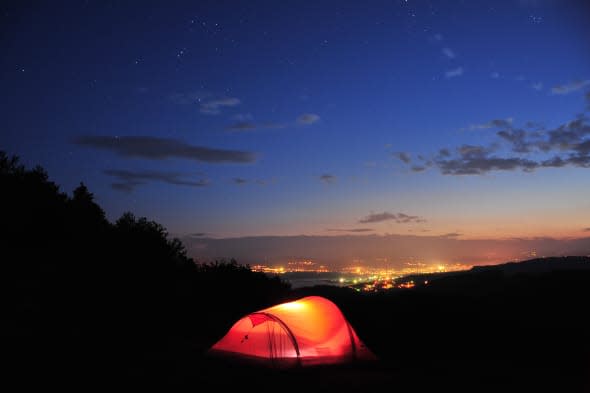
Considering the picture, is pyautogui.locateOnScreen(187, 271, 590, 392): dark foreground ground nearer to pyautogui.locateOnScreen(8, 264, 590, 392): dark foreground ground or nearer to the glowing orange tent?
pyautogui.locateOnScreen(8, 264, 590, 392): dark foreground ground

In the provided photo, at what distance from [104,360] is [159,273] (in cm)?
1213

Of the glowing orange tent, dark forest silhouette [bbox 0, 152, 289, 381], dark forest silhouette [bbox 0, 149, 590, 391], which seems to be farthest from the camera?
dark forest silhouette [bbox 0, 152, 289, 381]

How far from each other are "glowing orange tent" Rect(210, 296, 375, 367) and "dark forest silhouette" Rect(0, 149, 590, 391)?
0.40m

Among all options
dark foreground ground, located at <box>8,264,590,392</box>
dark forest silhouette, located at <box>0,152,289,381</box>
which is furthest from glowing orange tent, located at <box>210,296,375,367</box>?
dark forest silhouette, located at <box>0,152,289,381</box>

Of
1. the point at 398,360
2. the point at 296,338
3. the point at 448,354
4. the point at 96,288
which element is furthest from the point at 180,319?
the point at 448,354

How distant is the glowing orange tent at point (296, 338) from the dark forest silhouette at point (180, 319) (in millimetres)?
405

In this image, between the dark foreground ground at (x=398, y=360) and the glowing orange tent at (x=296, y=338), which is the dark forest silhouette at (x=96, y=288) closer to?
the dark foreground ground at (x=398, y=360)

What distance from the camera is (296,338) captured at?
1102cm

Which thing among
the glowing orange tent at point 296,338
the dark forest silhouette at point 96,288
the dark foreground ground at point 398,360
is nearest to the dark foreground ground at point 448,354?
the dark foreground ground at point 398,360

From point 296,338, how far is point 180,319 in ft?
31.4

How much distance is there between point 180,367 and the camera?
35.0 feet

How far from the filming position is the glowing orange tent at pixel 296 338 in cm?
1098

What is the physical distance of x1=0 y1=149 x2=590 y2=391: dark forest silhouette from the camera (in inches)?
387

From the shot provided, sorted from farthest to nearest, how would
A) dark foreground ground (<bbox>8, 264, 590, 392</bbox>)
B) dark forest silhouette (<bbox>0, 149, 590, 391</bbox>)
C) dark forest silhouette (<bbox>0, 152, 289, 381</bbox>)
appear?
dark forest silhouette (<bbox>0, 152, 289, 381</bbox>) → dark forest silhouette (<bbox>0, 149, 590, 391</bbox>) → dark foreground ground (<bbox>8, 264, 590, 392</bbox>)
